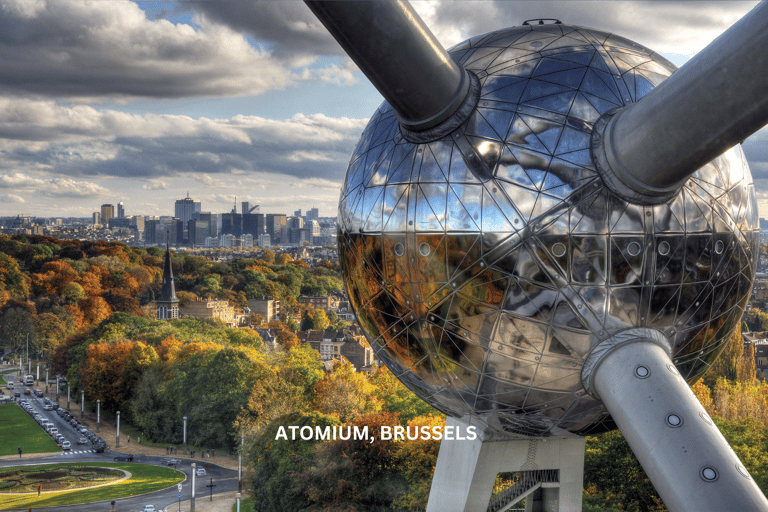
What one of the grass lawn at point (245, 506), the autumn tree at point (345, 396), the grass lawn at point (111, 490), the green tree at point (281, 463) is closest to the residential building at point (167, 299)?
the grass lawn at point (111, 490)

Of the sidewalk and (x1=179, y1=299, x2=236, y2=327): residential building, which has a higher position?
(x1=179, y1=299, x2=236, y2=327): residential building

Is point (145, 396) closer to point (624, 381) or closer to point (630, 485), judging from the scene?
point (630, 485)

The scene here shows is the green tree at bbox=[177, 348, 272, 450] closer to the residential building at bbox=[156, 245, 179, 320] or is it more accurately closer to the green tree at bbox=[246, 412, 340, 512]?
the green tree at bbox=[246, 412, 340, 512]

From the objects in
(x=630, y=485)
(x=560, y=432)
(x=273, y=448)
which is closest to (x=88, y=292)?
(x=273, y=448)

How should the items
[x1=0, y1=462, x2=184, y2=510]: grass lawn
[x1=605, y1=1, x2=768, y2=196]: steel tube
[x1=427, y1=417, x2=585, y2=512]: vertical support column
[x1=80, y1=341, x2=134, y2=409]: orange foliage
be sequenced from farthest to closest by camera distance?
[x1=80, y1=341, x2=134, y2=409]: orange foliage < [x1=0, y1=462, x2=184, y2=510]: grass lawn < [x1=427, y1=417, x2=585, y2=512]: vertical support column < [x1=605, y1=1, x2=768, y2=196]: steel tube

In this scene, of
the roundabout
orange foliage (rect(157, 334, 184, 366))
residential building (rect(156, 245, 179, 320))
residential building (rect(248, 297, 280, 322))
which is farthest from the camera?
residential building (rect(248, 297, 280, 322))

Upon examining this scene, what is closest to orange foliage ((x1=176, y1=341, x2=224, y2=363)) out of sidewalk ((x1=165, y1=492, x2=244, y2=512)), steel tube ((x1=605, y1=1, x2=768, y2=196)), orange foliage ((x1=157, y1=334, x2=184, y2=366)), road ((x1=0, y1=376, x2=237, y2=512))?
orange foliage ((x1=157, y1=334, x2=184, y2=366))
